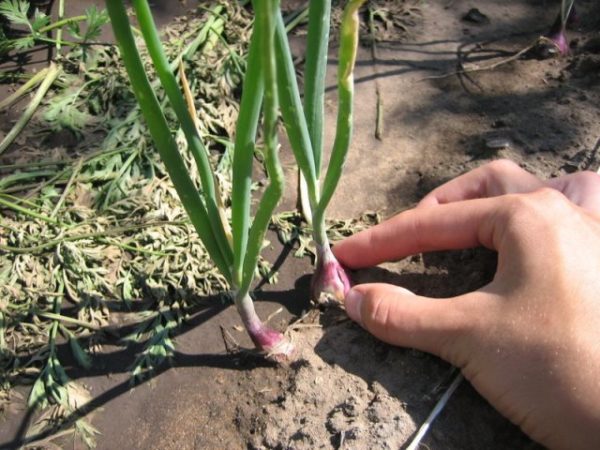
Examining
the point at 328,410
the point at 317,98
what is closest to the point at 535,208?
the point at 317,98

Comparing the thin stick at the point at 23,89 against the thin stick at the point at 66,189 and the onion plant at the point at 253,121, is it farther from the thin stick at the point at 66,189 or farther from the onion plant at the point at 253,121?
the onion plant at the point at 253,121

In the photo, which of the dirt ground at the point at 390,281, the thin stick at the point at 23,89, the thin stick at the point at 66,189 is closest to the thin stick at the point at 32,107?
the thin stick at the point at 23,89

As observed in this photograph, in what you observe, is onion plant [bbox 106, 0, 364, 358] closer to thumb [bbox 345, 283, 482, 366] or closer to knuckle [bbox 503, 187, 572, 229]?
thumb [bbox 345, 283, 482, 366]

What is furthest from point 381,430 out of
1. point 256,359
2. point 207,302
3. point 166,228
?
point 166,228

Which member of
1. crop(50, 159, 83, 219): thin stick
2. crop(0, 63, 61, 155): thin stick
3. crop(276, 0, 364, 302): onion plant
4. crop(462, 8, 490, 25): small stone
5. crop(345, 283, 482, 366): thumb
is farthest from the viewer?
crop(462, 8, 490, 25): small stone

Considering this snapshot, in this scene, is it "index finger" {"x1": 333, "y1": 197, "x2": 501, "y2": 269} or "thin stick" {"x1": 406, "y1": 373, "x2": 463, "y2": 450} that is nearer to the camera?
"thin stick" {"x1": 406, "y1": 373, "x2": 463, "y2": 450}

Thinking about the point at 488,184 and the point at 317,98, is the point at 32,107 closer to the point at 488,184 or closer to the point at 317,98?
the point at 317,98

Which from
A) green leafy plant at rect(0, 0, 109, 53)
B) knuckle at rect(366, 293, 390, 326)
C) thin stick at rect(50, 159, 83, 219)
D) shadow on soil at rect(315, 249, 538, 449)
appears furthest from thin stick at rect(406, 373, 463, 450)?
green leafy plant at rect(0, 0, 109, 53)
